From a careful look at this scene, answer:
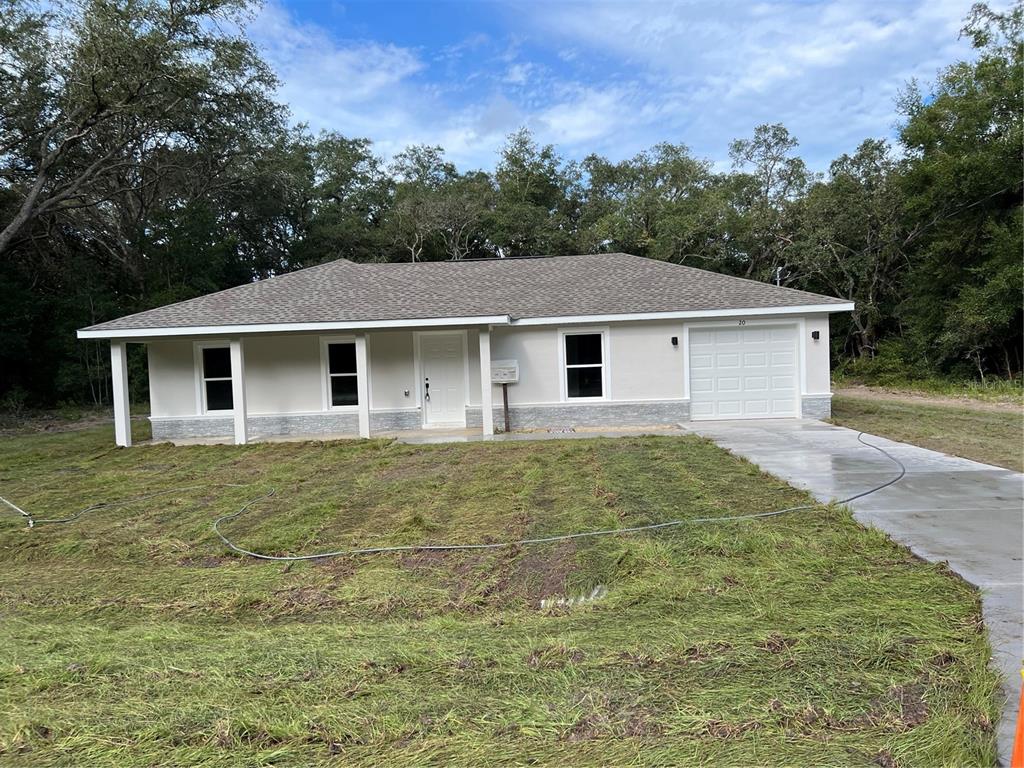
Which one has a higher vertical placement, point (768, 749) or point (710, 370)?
point (710, 370)

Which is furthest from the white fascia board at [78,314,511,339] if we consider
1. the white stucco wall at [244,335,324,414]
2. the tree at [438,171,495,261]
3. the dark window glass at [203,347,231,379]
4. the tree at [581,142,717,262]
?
the tree at [581,142,717,262]

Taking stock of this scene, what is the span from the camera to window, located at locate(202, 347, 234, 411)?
13578 mm

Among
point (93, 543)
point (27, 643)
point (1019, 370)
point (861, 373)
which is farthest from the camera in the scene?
point (861, 373)

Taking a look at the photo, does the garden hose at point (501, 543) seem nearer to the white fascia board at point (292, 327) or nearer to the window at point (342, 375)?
the white fascia board at point (292, 327)

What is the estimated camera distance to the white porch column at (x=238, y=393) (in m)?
12.3

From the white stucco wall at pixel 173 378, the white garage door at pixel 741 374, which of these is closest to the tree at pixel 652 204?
the white garage door at pixel 741 374

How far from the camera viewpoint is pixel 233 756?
7.81 ft

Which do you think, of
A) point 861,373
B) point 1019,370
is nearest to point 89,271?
point 861,373

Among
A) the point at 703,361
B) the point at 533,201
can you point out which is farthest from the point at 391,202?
the point at 703,361

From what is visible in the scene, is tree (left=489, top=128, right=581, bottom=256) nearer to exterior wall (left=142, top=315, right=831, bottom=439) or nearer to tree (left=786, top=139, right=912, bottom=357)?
tree (left=786, top=139, right=912, bottom=357)

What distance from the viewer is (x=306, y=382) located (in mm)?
13539

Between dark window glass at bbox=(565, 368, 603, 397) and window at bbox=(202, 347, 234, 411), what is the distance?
25.1 ft

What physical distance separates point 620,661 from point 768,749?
2.73 feet

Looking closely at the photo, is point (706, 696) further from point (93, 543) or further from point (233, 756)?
point (93, 543)
